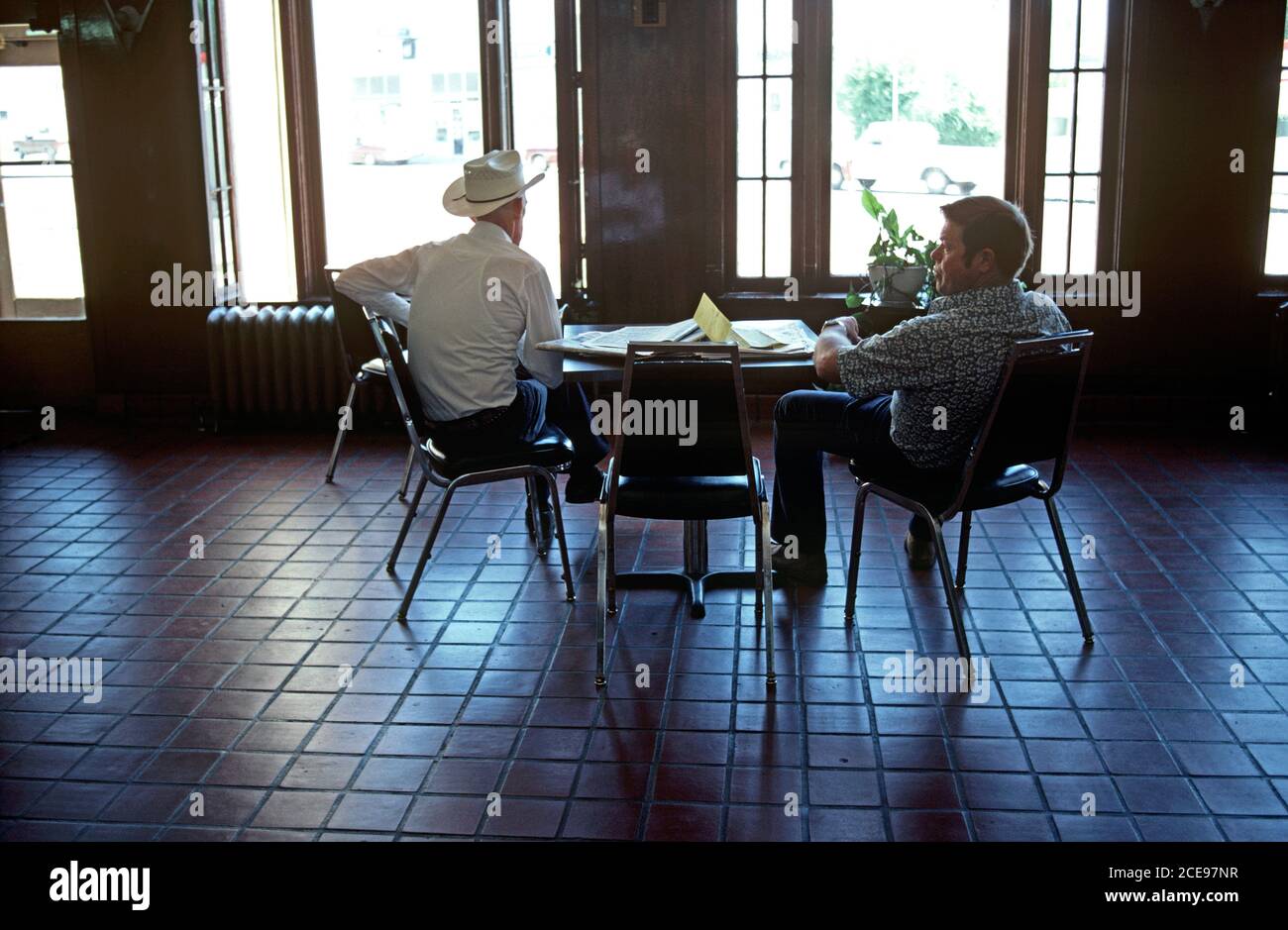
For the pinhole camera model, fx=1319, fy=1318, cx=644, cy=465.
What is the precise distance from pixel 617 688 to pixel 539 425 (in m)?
1.06

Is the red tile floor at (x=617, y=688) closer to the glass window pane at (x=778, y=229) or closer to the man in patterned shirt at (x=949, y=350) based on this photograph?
the man in patterned shirt at (x=949, y=350)

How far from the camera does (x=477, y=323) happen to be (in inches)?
161

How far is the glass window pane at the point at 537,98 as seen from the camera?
6531mm

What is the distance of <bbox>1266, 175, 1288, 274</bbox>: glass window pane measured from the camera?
6.40 metres

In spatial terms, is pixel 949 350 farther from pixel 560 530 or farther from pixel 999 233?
pixel 560 530

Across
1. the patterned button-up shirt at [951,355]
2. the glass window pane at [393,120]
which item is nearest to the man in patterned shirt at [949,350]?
the patterned button-up shirt at [951,355]

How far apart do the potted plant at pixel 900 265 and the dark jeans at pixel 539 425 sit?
164cm

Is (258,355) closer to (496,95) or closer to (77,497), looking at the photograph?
(77,497)

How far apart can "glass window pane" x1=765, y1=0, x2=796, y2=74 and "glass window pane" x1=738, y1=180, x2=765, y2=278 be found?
1.86 ft

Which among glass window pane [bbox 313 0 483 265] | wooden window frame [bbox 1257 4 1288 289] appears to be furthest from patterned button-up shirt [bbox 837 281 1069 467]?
glass window pane [bbox 313 0 483 265]

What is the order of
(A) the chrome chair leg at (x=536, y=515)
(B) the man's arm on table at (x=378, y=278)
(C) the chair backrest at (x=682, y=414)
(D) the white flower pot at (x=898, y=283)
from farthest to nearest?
(D) the white flower pot at (x=898, y=283) < (A) the chrome chair leg at (x=536, y=515) < (B) the man's arm on table at (x=378, y=278) < (C) the chair backrest at (x=682, y=414)

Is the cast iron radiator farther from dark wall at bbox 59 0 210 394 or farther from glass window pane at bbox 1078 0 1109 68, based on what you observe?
glass window pane at bbox 1078 0 1109 68

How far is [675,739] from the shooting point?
3.32m

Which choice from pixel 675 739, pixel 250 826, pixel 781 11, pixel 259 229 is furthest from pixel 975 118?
pixel 250 826
